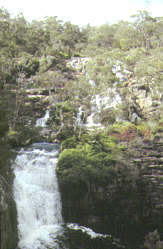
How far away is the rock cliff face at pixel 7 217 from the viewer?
31.8 feet

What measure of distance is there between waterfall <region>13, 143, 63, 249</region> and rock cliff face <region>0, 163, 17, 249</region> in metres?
0.67

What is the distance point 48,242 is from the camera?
443 inches

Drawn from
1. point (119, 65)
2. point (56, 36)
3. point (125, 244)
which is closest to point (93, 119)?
point (119, 65)

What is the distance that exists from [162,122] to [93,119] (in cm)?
572

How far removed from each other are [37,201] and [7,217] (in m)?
3.04

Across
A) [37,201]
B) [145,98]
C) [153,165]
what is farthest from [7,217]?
[145,98]

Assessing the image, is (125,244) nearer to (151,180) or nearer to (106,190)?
(106,190)

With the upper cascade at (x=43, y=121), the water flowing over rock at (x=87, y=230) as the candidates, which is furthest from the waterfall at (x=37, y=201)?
the upper cascade at (x=43, y=121)

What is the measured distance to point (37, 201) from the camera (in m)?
A: 13.3

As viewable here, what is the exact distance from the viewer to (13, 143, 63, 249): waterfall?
11.7 m

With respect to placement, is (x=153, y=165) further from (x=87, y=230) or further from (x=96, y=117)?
(x=96, y=117)

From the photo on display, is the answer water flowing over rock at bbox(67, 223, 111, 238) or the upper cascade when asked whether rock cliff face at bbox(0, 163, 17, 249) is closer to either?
water flowing over rock at bbox(67, 223, 111, 238)

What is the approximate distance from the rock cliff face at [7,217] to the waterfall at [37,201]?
669 mm

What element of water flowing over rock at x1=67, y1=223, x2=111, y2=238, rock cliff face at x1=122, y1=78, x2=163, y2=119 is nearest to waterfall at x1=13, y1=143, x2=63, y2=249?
water flowing over rock at x1=67, y1=223, x2=111, y2=238
